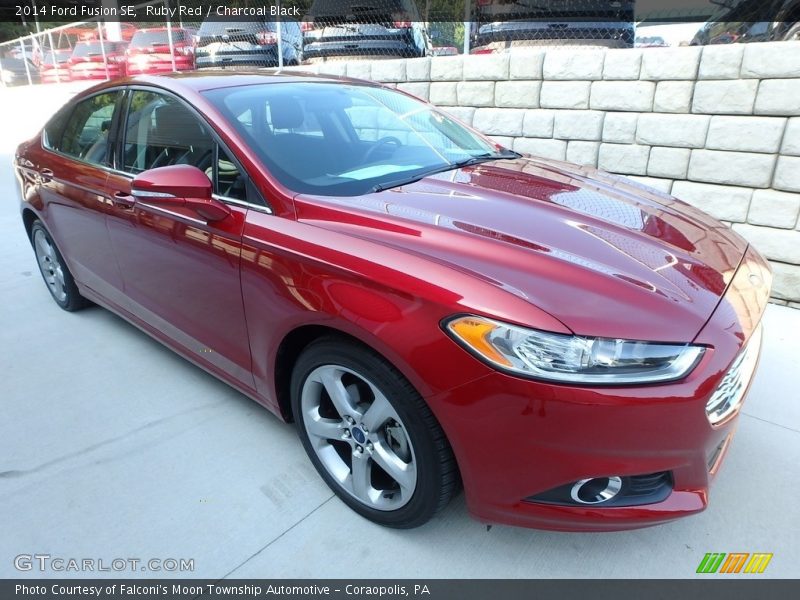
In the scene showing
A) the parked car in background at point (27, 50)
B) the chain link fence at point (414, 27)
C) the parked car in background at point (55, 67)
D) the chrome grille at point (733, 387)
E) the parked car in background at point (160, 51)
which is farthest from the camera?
the parked car in background at point (27, 50)

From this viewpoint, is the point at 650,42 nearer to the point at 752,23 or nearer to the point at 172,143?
the point at 752,23

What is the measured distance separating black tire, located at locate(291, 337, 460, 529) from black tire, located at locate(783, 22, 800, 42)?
407 cm

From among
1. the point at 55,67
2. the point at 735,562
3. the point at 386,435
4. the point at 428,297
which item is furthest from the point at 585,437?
the point at 55,67

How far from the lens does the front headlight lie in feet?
4.94

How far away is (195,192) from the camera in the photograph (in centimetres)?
222

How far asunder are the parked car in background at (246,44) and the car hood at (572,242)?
6331 mm

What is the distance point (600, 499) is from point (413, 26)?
6.04 m

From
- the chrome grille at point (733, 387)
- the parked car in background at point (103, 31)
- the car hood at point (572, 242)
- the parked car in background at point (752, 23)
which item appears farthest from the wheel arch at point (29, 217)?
the parked car in background at point (103, 31)

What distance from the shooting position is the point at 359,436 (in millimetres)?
2010

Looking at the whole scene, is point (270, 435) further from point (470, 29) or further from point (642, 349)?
point (470, 29)

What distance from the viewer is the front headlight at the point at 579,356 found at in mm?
1506

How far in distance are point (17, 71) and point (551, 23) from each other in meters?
18.5

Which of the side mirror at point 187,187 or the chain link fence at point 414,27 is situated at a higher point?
the chain link fence at point 414,27

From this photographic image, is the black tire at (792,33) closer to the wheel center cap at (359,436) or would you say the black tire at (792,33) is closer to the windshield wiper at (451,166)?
the windshield wiper at (451,166)
